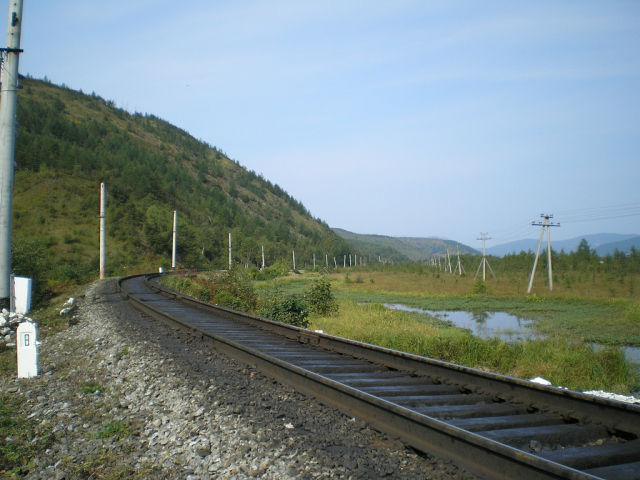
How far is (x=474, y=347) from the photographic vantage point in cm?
949

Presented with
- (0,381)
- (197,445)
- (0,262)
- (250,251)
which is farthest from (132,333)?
(250,251)

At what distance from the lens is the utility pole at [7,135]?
1338 centimetres

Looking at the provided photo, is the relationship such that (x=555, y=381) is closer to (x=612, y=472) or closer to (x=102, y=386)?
(x=612, y=472)

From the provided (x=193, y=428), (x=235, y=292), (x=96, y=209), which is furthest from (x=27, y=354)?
(x=96, y=209)

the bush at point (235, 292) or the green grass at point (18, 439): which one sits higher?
the bush at point (235, 292)

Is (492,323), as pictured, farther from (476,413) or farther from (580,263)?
(580,263)

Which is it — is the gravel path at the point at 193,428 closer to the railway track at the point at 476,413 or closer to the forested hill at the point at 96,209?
the railway track at the point at 476,413

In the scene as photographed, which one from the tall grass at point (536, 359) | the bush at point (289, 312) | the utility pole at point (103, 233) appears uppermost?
the utility pole at point (103, 233)

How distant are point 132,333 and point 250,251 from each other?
277ft

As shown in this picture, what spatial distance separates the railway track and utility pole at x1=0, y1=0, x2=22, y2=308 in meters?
9.19

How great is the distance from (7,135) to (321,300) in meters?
11.1

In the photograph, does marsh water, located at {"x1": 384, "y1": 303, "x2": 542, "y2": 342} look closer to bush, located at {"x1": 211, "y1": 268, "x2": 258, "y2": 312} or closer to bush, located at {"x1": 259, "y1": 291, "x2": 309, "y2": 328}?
bush, located at {"x1": 259, "y1": 291, "x2": 309, "y2": 328}

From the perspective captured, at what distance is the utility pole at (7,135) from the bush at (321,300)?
373 inches

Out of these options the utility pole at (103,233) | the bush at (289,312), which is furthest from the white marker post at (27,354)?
the utility pole at (103,233)
